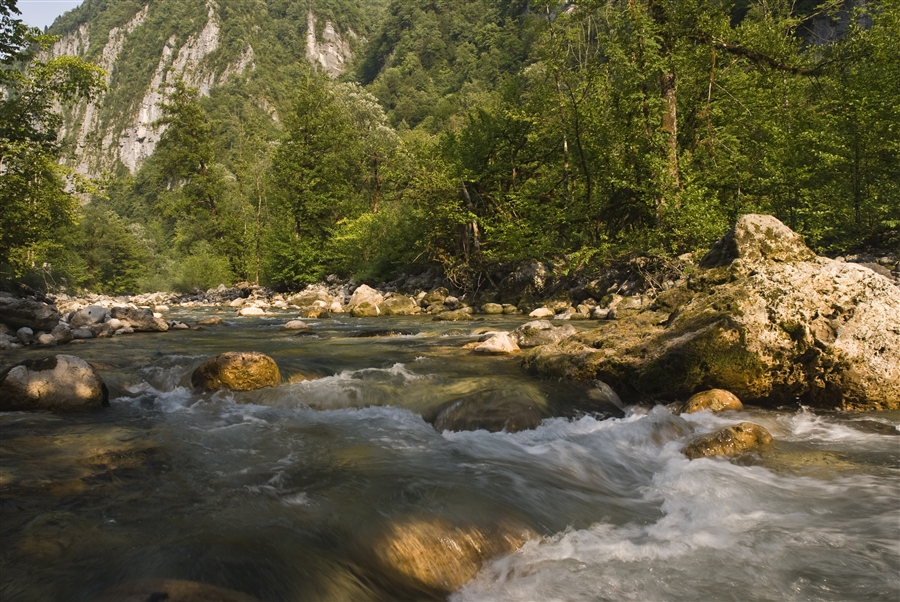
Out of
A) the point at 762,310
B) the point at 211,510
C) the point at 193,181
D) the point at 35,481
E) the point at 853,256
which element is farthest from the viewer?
the point at 193,181

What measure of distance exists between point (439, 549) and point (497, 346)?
6427 mm

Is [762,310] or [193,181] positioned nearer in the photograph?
[762,310]

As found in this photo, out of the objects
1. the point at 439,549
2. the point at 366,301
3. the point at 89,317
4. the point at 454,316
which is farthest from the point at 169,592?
the point at 366,301

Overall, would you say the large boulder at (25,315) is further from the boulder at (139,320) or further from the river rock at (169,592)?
the river rock at (169,592)

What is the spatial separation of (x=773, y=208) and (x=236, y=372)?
14221mm

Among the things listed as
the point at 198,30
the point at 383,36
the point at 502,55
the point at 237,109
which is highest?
the point at 198,30

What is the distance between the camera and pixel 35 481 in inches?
157

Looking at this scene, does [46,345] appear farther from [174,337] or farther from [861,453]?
[861,453]

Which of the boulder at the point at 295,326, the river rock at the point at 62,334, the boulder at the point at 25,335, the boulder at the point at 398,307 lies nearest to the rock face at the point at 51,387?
the boulder at the point at 25,335

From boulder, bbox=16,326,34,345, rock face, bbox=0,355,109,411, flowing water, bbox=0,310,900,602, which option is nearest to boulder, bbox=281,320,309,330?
boulder, bbox=16,326,34,345

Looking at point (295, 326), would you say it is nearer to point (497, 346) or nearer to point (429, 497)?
point (497, 346)

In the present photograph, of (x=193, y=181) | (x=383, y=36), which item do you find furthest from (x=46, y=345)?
(x=383, y=36)

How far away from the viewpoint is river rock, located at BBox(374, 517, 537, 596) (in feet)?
10.1

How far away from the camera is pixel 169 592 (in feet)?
8.12
